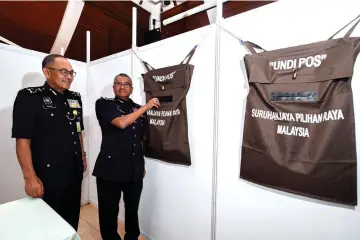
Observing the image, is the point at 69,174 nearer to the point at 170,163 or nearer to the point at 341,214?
the point at 170,163

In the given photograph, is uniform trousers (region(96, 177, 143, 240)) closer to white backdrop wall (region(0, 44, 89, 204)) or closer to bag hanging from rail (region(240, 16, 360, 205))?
bag hanging from rail (region(240, 16, 360, 205))

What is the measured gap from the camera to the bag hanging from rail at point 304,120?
934mm

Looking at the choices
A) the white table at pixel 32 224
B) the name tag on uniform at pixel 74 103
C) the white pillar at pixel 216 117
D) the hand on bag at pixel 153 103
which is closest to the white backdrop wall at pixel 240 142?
the white pillar at pixel 216 117

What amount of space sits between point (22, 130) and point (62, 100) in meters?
0.34

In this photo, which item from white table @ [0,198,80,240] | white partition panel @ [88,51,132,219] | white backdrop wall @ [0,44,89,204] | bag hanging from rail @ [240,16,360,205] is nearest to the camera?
white table @ [0,198,80,240]

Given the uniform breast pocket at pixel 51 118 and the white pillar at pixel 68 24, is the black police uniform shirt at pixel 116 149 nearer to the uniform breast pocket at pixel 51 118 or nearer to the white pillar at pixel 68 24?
the uniform breast pocket at pixel 51 118

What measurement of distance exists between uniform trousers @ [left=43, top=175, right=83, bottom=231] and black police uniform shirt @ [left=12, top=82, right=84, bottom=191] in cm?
3

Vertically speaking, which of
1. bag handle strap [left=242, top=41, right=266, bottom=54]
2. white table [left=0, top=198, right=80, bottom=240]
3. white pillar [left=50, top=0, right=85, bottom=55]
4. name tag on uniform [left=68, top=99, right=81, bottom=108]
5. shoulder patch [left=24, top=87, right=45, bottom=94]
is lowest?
white table [left=0, top=198, right=80, bottom=240]

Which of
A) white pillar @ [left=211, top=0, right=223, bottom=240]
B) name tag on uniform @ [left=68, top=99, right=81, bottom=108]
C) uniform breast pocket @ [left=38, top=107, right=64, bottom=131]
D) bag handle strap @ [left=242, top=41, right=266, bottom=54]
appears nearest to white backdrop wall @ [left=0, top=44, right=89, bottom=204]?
name tag on uniform @ [left=68, top=99, right=81, bottom=108]

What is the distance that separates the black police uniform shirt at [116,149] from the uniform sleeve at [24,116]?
1.38 ft

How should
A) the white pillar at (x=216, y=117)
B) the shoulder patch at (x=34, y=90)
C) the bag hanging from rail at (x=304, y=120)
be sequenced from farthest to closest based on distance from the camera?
the white pillar at (x=216, y=117), the shoulder patch at (x=34, y=90), the bag hanging from rail at (x=304, y=120)

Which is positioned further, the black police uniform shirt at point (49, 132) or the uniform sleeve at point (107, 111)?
the uniform sleeve at point (107, 111)

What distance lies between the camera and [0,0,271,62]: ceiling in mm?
2038

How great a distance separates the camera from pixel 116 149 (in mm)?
1527
